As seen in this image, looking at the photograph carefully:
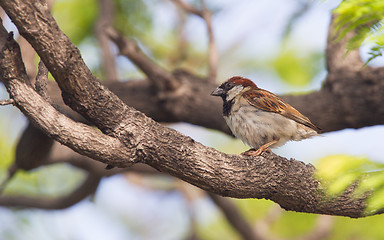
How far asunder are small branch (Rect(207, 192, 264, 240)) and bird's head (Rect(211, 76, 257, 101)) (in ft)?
5.01

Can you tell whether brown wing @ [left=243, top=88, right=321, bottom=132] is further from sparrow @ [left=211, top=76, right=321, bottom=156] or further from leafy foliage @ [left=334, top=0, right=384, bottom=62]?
leafy foliage @ [left=334, top=0, right=384, bottom=62]

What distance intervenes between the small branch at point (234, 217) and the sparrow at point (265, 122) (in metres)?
1.67

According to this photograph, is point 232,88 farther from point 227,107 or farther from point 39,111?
point 39,111

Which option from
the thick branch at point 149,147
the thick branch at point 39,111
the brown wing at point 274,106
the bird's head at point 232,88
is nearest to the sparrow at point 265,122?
the brown wing at point 274,106

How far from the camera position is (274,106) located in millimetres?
3531

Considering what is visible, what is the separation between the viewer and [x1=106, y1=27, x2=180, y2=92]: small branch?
4.23 m

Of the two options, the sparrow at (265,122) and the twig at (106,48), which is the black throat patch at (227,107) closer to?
the sparrow at (265,122)

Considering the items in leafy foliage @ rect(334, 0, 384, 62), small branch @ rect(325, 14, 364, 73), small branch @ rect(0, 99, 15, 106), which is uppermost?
small branch @ rect(325, 14, 364, 73)

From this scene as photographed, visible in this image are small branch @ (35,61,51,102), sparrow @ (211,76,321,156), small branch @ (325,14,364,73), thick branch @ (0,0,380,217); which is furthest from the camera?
small branch @ (325,14,364,73)

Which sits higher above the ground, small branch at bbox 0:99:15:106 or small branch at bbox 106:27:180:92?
small branch at bbox 106:27:180:92

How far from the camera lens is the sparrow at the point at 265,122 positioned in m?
3.45

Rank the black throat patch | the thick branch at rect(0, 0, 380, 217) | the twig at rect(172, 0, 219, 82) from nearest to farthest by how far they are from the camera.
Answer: the thick branch at rect(0, 0, 380, 217)
the black throat patch
the twig at rect(172, 0, 219, 82)

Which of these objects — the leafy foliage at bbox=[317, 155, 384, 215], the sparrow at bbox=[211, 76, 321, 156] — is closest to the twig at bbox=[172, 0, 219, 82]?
the sparrow at bbox=[211, 76, 321, 156]

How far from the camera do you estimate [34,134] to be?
377 centimetres
